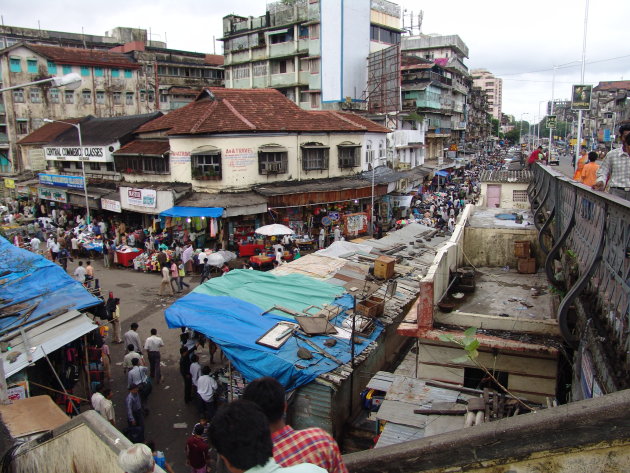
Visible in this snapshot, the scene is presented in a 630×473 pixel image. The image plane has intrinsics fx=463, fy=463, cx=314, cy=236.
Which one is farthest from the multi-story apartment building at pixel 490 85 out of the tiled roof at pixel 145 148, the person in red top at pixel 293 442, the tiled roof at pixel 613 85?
the person in red top at pixel 293 442

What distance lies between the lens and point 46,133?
128ft

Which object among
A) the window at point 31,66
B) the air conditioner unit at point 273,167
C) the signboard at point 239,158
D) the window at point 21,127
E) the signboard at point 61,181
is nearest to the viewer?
the signboard at point 239,158

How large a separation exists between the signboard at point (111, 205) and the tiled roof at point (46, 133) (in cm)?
1294

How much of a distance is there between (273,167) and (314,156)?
10.6ft

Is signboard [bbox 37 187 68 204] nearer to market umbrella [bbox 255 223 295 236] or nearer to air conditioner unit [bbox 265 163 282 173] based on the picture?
air conditioner unit [bbox 265 163 282 173]

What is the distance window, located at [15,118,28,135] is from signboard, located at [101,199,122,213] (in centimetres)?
2228

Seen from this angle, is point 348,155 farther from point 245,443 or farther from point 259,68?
point 245,443

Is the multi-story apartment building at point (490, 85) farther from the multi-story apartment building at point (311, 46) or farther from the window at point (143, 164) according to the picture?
the window at point (143, 164)

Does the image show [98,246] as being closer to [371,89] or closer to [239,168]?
[239,168]

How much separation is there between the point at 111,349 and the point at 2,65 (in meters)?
39.7

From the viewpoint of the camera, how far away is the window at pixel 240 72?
45.2m

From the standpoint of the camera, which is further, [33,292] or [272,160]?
[272,160]

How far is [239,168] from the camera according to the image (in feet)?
77.2

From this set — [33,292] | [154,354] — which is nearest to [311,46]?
[154,354]
